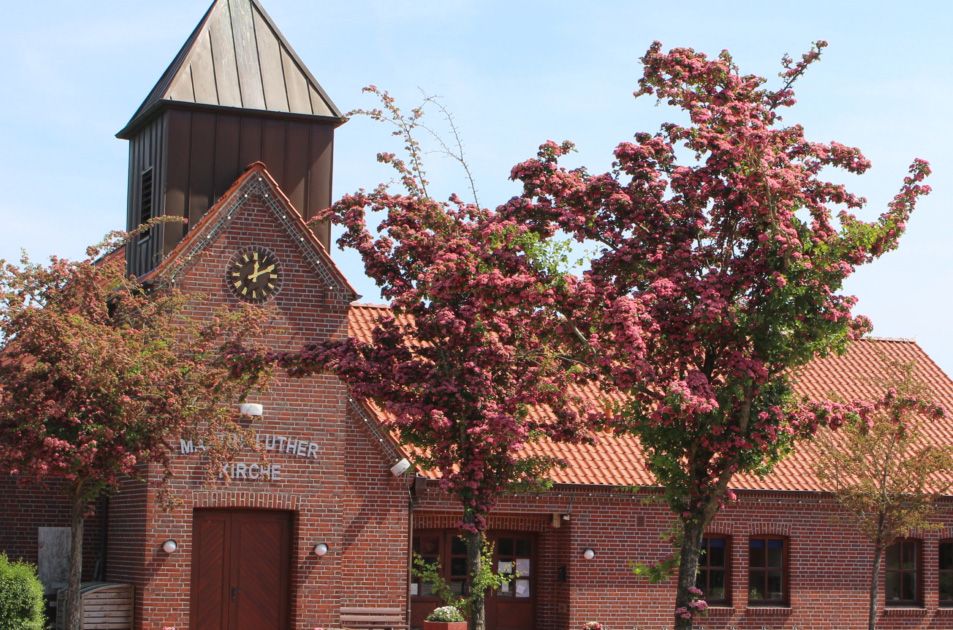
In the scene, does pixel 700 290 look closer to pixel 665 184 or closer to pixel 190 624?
pixel 665 184

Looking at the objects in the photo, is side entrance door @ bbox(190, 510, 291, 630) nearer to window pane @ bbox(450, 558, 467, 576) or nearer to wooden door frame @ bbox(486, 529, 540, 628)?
window pane @ bbox(450, 558, 467, 576)

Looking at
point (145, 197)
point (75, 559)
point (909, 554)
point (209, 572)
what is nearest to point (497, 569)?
point (209, 572)

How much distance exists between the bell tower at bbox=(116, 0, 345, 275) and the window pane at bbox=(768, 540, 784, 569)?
1108 centimetres

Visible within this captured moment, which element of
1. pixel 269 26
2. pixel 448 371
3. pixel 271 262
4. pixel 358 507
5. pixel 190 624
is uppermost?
pixel 269 26

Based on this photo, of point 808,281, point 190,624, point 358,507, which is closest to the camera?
point 808,281

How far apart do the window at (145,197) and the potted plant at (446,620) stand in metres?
8.31

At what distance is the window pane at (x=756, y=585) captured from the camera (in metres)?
28.5

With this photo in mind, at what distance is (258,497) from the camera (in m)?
22.9

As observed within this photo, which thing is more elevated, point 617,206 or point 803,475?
point 617,206

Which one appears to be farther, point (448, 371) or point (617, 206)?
point (448, 371)

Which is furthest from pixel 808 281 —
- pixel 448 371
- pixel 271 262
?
pixel 271 262

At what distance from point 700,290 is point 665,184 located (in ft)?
5.27

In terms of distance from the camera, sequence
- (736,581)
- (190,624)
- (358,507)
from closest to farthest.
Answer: (190,624)
(358,507)
(736,581)

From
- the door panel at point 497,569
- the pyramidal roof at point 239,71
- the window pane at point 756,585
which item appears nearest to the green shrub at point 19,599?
the door panel at point 497,569
